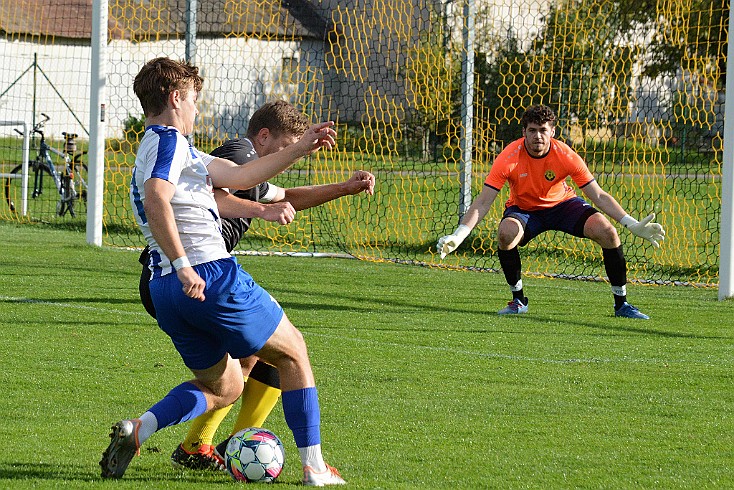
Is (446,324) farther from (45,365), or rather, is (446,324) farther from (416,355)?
(45,365)

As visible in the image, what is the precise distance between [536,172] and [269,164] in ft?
19.1

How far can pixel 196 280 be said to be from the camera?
407 centimetres

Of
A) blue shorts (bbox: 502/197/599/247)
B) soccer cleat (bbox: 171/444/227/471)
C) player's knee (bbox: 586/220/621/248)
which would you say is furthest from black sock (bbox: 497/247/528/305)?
soccer cleat (bbox: 171/444/227/471)

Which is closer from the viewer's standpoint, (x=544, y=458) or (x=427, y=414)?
(x=544, y=458)

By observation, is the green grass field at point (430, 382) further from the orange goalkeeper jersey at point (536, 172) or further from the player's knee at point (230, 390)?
the orange goalkeeper jersey at point (536, 172)

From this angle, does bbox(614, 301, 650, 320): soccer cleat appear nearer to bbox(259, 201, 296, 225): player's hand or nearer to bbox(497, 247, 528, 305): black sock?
bbox(497, 247, 528, 305): black sock

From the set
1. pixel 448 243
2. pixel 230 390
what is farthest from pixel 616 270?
pixel 230 390

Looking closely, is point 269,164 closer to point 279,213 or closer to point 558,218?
point 279,213

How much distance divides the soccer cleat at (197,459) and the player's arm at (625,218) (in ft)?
16.7

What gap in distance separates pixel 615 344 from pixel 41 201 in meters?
12.7

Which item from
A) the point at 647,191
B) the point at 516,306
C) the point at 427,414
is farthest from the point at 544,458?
the point at 647,191

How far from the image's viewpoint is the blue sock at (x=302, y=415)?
14.2 ft

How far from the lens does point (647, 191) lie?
68.7ft

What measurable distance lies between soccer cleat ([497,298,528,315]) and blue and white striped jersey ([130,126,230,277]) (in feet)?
17.7
